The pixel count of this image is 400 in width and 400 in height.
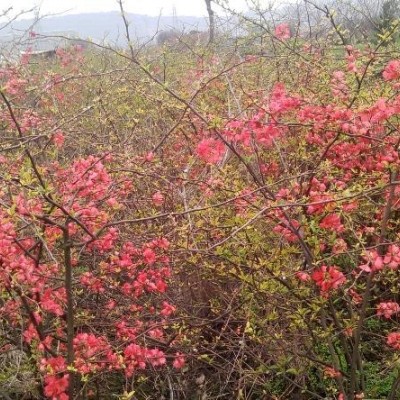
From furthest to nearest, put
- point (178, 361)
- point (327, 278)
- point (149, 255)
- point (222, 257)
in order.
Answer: point (178, 361), point (222, 257), point (149, 255), point (327, 278)

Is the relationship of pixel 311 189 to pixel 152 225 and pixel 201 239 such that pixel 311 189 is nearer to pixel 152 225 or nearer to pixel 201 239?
pixel 201 239

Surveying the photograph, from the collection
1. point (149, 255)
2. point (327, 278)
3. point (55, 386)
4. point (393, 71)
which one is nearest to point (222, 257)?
point (149, 255)

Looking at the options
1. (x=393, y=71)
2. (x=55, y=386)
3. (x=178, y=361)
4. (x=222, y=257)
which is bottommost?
(x=178, y=361)

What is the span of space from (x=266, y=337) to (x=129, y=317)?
0.93 m

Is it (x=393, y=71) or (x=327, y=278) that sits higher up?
(x=393, y=71)

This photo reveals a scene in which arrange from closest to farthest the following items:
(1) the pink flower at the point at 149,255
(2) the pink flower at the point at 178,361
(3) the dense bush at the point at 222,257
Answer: (3) the dense bush at the point at 222,257, (1) the pink flower at the point at 149,255, (2) the pink flower at the point at 178,361

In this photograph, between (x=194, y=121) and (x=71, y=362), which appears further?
(x=194, y=121)

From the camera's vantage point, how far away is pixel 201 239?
351 centimetres

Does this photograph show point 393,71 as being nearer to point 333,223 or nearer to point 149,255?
point 333,223

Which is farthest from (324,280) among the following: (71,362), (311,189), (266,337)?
(71,362)

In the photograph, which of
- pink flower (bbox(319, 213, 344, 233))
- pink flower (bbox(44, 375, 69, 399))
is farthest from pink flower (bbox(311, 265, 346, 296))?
pink flower (bbox(44, 375, 69, 399))

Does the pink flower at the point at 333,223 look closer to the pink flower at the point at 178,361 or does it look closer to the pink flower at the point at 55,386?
the pink flower at the point at 178,361

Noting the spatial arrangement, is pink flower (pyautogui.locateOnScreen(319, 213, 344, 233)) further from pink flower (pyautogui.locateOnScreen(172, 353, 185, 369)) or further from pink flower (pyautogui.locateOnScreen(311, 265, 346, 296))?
pink flower (pyautogui.locateOnScreen(172, 353, 185, 369))

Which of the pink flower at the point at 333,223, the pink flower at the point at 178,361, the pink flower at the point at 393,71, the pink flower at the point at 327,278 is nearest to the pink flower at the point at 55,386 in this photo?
the pink flower at the point at 178,361
